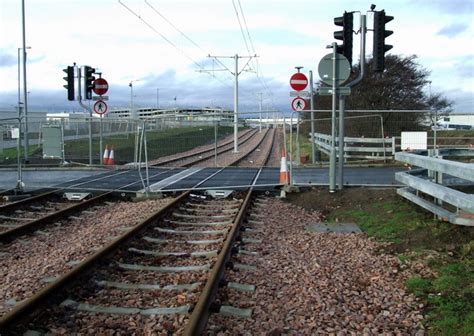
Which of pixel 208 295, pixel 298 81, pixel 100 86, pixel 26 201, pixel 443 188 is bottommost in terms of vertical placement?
pixel 208 295

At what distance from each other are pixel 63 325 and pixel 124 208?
6557 millimetres

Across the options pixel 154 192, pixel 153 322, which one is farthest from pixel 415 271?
pixel 154 192

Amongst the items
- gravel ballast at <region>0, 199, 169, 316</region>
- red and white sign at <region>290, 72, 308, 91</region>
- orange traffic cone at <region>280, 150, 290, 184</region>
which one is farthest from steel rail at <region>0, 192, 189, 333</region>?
red and white sign at <region>290, 72, 308, 91</region>

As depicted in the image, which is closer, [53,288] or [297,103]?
[53,288]

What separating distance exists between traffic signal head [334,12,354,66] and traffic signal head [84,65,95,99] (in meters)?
12.9

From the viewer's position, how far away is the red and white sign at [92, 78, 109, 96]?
70.2 feet

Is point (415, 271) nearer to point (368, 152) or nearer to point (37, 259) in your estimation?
point (37, 259)

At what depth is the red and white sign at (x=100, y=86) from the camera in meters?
21.4

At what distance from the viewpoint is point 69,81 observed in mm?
21703

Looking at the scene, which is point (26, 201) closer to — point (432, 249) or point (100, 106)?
point (432, 249)

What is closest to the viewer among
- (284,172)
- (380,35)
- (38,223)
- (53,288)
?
(53,288)

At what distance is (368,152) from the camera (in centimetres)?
2253

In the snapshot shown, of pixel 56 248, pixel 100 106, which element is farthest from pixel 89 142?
pixel 56 248

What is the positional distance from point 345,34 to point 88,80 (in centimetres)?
1326
